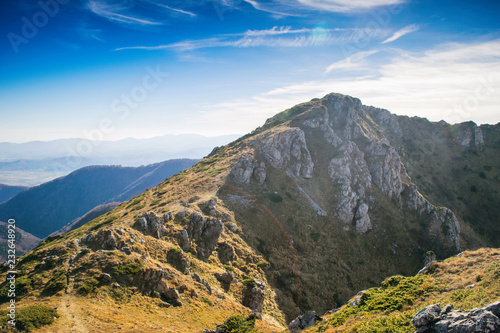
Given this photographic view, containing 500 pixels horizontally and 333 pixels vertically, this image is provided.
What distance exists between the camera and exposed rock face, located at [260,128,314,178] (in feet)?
236

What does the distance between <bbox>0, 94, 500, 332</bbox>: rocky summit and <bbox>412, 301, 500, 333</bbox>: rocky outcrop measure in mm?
11914

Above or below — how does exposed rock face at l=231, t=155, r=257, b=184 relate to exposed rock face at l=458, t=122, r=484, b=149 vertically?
below

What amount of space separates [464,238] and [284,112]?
8080cm

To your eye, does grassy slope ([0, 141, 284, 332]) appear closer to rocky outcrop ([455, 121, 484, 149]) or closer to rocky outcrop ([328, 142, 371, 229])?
rocky outcrop ([328, 142, 371, 229])

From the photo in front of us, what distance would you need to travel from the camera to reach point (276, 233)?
5259 cm

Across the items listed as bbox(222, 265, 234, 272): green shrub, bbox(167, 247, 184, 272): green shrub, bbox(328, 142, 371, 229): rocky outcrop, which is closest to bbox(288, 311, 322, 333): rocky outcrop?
A: bbox(222, 265, 234, 272): green shrub

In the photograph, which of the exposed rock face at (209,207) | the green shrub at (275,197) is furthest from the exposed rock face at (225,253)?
the green shrub at (275,197)

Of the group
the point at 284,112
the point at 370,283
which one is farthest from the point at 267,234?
the point at 284,112

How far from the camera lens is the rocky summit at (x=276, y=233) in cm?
2345

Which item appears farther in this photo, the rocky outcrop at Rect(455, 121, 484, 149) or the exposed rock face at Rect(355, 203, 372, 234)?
the rocky outcrop at Rect(455, 121, 484, 149)

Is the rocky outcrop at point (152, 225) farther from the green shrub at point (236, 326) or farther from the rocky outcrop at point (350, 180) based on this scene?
the rocky outcrop at point (350, 180)

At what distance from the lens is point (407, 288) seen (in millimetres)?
22844

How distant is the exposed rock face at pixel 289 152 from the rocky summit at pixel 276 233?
0.40 meters

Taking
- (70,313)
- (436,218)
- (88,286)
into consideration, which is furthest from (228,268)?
(436,218)
